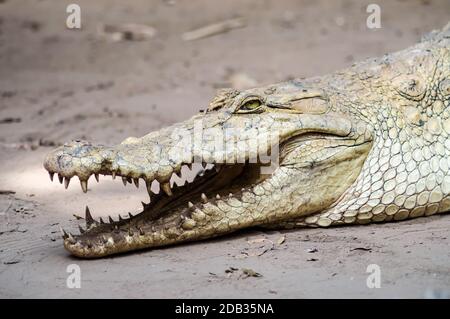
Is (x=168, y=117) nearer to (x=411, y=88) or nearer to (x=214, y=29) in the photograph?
(x=411, y=88)

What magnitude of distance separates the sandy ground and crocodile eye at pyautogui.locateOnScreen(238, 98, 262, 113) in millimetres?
685

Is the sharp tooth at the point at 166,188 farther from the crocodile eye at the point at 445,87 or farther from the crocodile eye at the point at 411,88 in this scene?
the crocodile eye at the point at 445,87

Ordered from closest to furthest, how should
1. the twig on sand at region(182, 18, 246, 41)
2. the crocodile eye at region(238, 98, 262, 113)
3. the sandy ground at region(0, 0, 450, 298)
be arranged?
the sandy ground at region(0, 0, 450, 298) → the crocodile eye at region(238, 98, 262, 113) → the twig on sand at region(182, 18, 246, 41)

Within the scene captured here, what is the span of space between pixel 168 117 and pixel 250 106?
2809 mm

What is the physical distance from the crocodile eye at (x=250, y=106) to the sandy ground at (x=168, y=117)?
2.25ft

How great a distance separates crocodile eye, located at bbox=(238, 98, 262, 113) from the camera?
417 cm

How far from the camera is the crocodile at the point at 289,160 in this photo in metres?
3.90

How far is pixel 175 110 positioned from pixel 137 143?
10.4ft

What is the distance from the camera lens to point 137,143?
3.98 metres

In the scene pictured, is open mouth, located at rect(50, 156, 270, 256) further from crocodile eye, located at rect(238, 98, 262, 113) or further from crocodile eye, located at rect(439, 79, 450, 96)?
crocodile eye, located at rect(439, 79, 450, 96)

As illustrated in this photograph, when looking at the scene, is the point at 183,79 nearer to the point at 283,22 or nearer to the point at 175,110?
the point at 175,110

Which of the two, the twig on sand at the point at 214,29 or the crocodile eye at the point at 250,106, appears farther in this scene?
the twig on sand at the point at 214,29

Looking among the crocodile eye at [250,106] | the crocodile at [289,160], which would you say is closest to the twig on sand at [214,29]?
the crocodile at [289,160]

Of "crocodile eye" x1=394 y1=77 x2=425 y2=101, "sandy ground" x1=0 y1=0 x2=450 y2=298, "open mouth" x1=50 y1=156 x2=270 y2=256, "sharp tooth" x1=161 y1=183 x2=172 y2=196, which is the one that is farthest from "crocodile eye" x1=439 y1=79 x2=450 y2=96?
"sharp tooth" x1=161 y1=183 x2=172 y2=196
